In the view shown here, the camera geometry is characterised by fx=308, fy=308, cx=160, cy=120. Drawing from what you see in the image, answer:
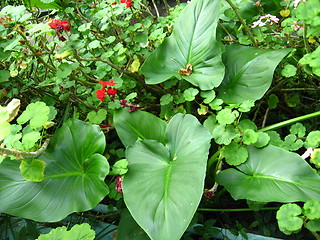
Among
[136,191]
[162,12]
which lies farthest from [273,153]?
[162,12]

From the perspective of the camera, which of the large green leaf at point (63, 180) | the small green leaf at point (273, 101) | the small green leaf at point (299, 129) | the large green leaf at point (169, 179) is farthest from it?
the small green leaf at point (273, 101)

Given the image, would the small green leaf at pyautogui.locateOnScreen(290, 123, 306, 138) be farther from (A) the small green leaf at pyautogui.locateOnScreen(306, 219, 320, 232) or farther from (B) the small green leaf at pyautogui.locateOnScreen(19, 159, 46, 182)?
(B) the small green leaf at pyautogui.locateOnScreen(19, 159, 46, 182)

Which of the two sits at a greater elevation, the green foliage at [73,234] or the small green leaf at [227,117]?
the green foliage at [73,234]

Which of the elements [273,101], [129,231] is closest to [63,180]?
[129,231]

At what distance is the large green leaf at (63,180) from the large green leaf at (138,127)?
0.11 m

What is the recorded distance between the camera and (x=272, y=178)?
932mm

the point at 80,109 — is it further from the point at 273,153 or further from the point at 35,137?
the point at 273,153

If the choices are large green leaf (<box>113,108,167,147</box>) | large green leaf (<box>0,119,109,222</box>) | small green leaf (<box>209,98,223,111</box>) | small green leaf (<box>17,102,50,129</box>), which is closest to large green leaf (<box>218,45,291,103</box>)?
small green leaf (<box>209,98,223,111</box>)

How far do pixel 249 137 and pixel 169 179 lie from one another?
28 centimetres

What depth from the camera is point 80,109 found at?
1.40 metres

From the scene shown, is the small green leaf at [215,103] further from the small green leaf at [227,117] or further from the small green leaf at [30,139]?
the small green leaf at [30,139]

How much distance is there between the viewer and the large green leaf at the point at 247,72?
1126 millimetres

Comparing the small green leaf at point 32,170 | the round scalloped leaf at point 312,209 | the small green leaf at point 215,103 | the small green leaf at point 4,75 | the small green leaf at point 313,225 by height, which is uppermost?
the small green leaf at point 4,75

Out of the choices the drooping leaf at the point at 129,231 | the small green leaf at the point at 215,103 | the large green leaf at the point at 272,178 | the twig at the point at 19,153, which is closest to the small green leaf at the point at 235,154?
the large green leaf at the point at 272,178
